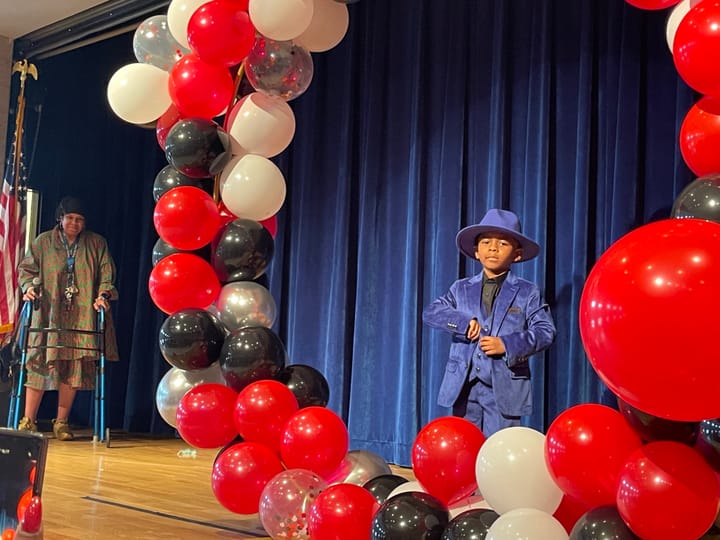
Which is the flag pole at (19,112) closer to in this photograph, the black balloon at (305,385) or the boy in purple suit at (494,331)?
the boy in purple suit at (494,331)

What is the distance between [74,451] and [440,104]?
270cm

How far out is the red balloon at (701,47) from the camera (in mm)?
1650

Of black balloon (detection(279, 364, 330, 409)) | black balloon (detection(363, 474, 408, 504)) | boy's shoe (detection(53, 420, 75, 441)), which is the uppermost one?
black balloon (detection(279, 364, 330, 409))

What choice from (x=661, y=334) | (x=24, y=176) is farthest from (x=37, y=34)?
(x=661, y=334)

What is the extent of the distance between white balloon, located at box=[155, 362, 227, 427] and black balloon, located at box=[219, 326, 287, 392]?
15 centimetres

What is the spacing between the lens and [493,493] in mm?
1897

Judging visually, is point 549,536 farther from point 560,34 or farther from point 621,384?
point 560,34

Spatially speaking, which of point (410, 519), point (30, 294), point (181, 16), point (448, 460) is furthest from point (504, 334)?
point (30, 294)

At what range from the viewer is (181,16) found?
301 centimetres

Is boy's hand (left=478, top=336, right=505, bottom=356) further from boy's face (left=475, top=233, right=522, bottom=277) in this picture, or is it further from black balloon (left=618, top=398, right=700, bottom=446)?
black balloon (left=618, top=398, right=700, bottom=446)

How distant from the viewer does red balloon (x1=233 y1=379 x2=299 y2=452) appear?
103 inches

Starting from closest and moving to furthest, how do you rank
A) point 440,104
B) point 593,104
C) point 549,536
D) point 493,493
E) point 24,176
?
1. point 549,536
2. point 493,493
3. point 593,104
4. point 440,104
5. point 24,176

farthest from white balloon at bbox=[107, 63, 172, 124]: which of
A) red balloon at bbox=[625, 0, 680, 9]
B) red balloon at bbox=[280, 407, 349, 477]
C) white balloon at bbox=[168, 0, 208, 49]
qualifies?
red balloon at bbox=[625, 0, 680, 9]

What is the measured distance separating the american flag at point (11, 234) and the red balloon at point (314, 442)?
11.1 feet
